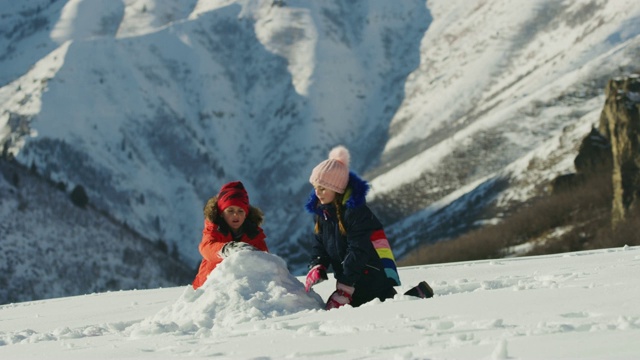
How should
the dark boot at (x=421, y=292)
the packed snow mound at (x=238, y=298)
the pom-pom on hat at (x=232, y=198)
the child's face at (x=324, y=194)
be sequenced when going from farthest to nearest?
the pom-pom on hat at (x=232, y=198), the child's face at (x=324, y=194), the dark boot at (x=421, y=292), the packed snow mound at (x=238, y=298)

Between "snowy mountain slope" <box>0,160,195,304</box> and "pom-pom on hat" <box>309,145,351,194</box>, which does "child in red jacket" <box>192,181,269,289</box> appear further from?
"snowy mountain slope" <box>0,160,195,304</box>

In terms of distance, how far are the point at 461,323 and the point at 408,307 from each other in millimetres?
1900

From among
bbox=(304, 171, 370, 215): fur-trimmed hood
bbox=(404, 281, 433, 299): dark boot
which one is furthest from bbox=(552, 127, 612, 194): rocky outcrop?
bbox=(404, 281, 433, 299): dark boot

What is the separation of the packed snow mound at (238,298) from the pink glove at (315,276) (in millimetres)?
120

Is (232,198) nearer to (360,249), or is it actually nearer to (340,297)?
(360,249)

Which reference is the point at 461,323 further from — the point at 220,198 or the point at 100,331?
the point at 220,198

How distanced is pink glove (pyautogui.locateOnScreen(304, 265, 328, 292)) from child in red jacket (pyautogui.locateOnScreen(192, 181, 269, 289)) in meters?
1.26

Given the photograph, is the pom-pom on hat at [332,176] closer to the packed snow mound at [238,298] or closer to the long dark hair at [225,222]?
the packed snow mound at [238,298]

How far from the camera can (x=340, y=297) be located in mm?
13758

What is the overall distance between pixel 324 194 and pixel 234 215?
1.70 meters

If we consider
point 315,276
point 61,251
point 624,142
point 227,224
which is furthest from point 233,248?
point 61,251

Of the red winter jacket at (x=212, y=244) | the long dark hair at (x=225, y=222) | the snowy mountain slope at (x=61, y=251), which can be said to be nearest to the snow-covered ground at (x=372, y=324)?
the red winter jacket at (x=212, y=244)

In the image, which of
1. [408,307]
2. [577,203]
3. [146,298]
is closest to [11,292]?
[577,203]

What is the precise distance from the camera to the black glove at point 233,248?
14008 mm
